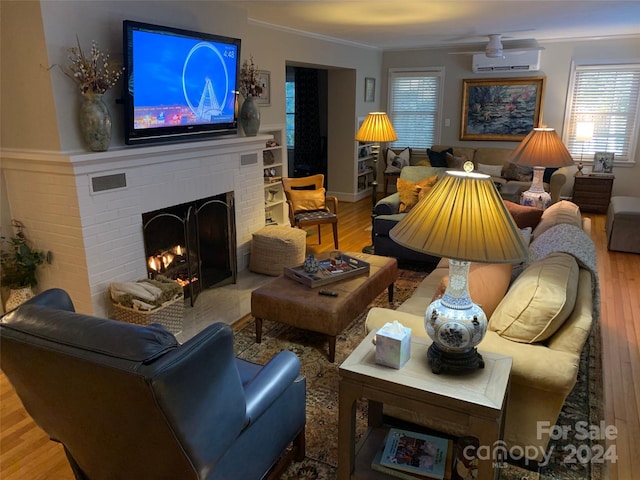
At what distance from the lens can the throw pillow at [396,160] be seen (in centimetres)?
753

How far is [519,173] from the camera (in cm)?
678

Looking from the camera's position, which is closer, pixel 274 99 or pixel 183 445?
pixel 183 445

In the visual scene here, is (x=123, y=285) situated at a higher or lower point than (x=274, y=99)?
lower

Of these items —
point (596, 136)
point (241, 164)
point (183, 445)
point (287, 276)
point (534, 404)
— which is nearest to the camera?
point (183, 445)

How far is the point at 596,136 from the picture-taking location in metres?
6.91

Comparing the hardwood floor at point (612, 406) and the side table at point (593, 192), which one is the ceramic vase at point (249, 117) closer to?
the hardwood floor at point (612, 406)

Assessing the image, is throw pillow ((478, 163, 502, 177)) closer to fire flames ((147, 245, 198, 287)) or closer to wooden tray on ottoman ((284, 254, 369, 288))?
wooden tray on ottoman ((284, 254, 369, 288))

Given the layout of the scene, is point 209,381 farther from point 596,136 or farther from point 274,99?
point 596,136

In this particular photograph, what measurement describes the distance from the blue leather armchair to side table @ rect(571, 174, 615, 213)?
21.6ft

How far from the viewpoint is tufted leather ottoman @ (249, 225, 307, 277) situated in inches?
169

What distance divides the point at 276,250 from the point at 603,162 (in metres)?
5.22

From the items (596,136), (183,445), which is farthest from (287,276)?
(596,136)

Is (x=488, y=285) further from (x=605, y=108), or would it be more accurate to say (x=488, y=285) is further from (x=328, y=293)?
(x=605, y=108)

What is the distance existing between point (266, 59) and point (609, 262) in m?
4.22
